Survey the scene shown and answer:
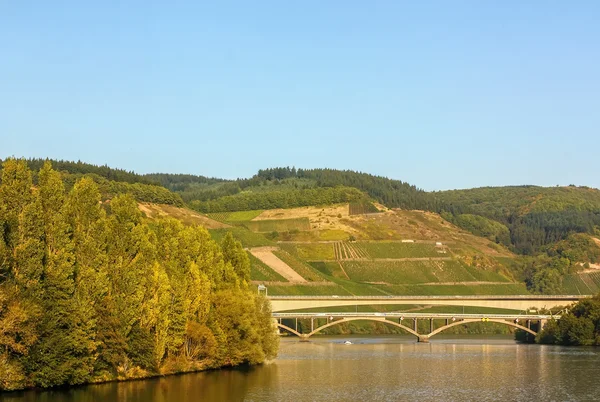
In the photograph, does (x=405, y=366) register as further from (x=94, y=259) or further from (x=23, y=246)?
(x=23, y=246)

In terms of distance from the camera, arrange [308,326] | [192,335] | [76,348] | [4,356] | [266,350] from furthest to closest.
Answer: [308,326]
[266,350]
[192,335]
[76,348]
[4,356]

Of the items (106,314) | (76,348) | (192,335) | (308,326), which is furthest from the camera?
(308,326)

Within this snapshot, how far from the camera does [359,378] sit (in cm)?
9012

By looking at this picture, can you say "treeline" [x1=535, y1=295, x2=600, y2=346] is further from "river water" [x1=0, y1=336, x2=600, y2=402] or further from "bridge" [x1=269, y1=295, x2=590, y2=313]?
"bridge" [x1=269, y1=295, x2=590, y2=313]

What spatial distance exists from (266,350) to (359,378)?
42.5 ft

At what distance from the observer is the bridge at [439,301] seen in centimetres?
16850

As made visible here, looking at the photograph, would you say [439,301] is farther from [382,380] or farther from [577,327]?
[382,380]

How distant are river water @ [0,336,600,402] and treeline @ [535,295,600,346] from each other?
1485 centimetres

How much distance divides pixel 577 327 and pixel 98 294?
90.6 m

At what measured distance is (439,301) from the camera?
6855 inches

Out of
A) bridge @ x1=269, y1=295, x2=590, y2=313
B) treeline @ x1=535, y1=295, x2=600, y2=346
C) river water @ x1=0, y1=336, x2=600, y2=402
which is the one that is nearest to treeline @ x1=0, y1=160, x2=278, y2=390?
river water @ x1=0, y1=336, x2=600, y2=402

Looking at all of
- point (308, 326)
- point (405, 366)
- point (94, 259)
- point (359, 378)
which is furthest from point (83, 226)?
point (308, 326)

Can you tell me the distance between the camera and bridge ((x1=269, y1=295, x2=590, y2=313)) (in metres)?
168

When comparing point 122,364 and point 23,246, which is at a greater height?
point 23,246
